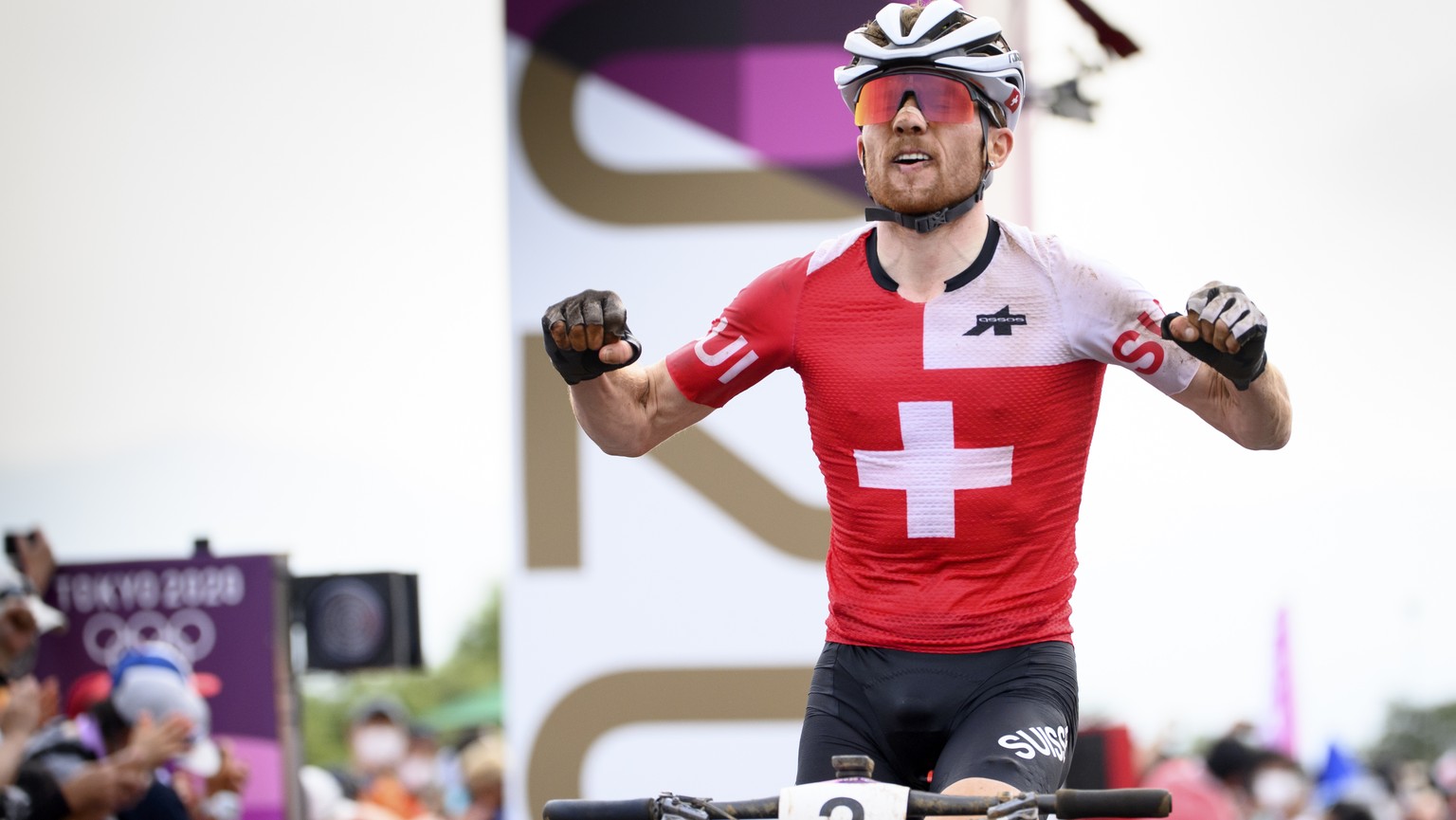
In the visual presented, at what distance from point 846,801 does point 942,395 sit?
1261mm

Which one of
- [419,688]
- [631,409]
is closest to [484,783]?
[631,409]

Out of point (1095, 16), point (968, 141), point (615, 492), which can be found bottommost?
point (615, 492)

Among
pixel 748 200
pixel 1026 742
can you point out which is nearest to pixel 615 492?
pixel 748 200

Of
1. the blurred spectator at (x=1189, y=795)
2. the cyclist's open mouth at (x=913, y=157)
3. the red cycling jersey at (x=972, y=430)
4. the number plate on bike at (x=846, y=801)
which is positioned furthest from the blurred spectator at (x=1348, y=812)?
the number plate on bike at (x=846, y=801)

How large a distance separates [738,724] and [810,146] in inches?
108

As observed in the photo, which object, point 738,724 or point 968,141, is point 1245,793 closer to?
point 738,724

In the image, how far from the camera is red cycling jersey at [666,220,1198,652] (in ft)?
12.5

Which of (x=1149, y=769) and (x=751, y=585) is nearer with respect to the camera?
(x=751, y=585)

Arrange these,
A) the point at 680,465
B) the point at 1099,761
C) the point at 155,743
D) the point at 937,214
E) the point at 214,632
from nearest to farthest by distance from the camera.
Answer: the point at 937,214
the point at 1099,761
the point at 155,743
the point at 214,632
the point at 680,465

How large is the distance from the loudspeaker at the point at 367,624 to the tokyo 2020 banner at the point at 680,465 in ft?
1.61

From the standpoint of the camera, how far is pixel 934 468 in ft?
12.6

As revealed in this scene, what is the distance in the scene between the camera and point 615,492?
25.9 ft

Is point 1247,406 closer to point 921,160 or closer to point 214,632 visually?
point 921,160

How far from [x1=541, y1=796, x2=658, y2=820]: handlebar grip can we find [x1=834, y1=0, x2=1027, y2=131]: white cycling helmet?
6.13ft
